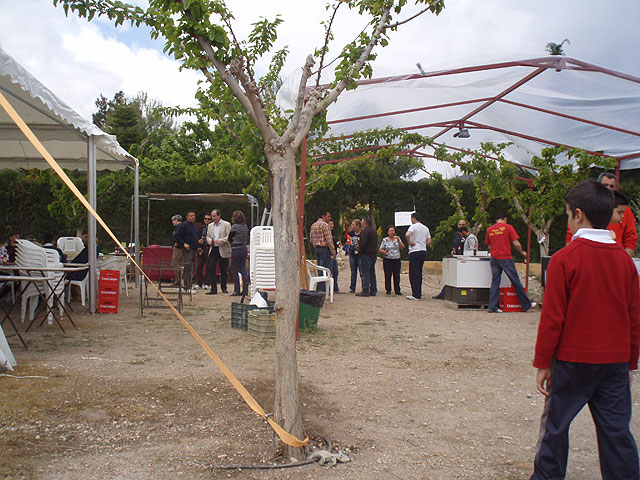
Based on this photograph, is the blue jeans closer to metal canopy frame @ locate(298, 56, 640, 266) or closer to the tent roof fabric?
metal canopy frame @ locate(298, 56, 640, 266)

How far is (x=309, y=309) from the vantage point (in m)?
7.16

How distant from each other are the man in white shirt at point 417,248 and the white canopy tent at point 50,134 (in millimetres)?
5456

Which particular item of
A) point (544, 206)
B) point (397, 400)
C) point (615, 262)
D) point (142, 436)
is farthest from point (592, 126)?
point (142, 436)

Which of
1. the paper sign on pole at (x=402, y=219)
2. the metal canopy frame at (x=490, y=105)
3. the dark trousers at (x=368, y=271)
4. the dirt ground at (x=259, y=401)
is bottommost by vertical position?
the dirt ground at (x=259, y=401)

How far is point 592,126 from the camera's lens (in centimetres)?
977

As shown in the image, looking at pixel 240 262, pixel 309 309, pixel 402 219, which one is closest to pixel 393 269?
pixel 240 262

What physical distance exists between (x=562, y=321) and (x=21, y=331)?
6.26 m

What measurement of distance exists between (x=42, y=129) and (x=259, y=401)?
598cm

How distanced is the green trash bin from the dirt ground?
0.17m

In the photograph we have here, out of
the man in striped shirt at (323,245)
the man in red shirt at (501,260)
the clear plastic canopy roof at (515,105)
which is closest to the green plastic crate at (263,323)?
the clear plastic canopy roof at (515,105)

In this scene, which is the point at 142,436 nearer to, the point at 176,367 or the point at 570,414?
the point at 176,367

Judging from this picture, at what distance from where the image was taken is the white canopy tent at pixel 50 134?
19.4ft

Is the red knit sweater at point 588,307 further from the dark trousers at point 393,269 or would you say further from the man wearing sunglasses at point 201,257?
the man wearing sunglasses at point 201,257

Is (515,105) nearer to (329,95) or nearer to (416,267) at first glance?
(416,267)
